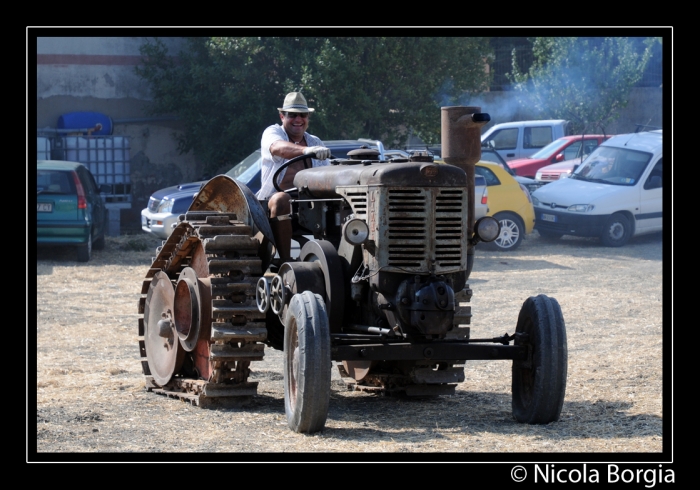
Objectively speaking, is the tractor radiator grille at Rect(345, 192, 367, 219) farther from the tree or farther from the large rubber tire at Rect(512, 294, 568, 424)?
the tree

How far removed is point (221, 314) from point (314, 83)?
1447cm

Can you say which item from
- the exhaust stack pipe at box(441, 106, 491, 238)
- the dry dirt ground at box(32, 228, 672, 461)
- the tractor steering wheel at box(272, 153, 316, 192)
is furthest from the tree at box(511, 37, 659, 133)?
the exhaust stack pipe at box(441, 106, 491, 238)

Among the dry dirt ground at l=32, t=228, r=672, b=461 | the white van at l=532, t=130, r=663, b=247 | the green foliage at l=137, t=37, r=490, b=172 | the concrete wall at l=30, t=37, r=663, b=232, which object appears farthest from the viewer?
the concrete wall at l=30, t=37, r=663, b=232

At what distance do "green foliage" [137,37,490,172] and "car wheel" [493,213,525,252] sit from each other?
3466 mm

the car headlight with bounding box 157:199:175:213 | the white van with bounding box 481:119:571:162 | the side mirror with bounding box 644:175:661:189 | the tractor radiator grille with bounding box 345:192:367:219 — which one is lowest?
the tractor radiator grille with bounding box 345:192:367:219

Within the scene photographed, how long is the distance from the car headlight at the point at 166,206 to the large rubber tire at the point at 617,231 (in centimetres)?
783

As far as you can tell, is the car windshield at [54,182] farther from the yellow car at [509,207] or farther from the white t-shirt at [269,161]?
the white t-shirt at [269,161]

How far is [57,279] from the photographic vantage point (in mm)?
15969

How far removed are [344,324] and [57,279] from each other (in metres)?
9.73

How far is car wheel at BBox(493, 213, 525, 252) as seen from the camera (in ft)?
64.3

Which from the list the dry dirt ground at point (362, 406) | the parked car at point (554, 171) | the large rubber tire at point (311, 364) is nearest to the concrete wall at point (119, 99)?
the parked car at point (554, 171)
